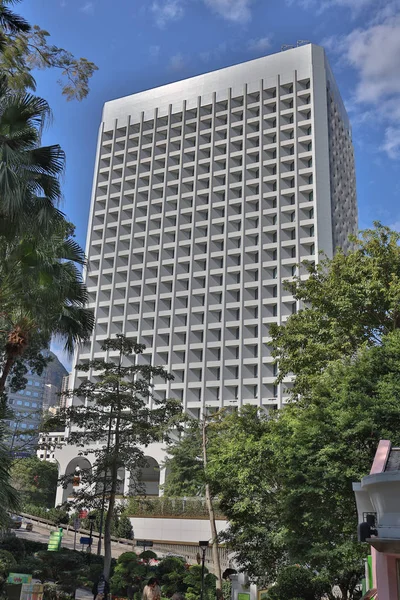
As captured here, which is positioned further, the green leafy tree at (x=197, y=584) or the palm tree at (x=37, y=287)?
the green leafy tree at (x=197, y=584)

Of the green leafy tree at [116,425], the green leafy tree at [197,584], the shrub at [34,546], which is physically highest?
the green leafy tree at [116,425]

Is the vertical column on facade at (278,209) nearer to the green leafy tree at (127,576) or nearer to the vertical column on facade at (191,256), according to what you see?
the vertical column on facade at (191,256)

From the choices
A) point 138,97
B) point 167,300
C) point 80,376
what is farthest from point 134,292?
point 138,97

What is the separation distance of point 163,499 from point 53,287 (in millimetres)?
32699

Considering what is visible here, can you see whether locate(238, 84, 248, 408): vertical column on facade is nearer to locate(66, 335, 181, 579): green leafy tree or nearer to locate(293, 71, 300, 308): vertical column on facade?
locate(293, 71, 300, 308): vertical column on facade

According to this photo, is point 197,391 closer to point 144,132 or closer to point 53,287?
point 144,132

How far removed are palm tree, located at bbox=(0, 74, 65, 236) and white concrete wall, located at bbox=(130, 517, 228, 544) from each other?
31.6 m

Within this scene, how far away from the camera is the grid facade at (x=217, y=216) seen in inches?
2483

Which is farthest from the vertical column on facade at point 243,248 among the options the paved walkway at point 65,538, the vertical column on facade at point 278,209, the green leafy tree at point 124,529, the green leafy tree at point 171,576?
the green leafy tree at point 171,576

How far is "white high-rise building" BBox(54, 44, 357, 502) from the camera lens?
63.1m

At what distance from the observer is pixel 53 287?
57.1ft

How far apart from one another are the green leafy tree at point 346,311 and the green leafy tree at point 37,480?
5074cm

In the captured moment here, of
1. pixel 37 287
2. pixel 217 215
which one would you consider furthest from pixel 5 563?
pixel 217 215

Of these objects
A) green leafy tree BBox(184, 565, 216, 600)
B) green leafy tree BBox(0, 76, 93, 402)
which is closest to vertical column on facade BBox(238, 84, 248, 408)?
green leafy tree BBox(184, 565, 216, 600)
